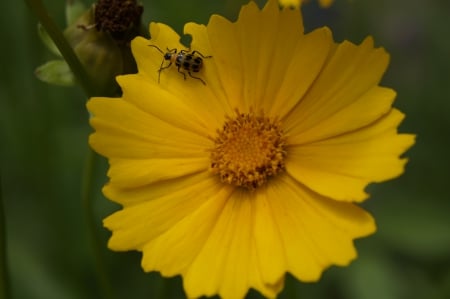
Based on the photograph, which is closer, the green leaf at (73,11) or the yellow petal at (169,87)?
the yellow petal at (169,87)

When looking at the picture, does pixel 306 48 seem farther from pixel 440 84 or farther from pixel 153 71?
pixel 440 84

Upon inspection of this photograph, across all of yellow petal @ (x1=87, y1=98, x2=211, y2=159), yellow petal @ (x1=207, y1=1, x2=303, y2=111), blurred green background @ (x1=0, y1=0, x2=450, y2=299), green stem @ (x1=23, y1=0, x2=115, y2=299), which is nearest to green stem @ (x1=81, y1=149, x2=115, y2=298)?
green stem @ (x1=23, y1=0, x2=115, y2=299)

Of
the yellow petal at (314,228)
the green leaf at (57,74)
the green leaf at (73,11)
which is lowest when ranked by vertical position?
the yellow petal at (314,228)

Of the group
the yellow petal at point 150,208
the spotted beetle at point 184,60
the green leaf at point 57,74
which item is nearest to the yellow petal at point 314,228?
the yellow petal at point 150,208

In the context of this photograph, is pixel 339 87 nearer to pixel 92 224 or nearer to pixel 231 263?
pixel 231 263

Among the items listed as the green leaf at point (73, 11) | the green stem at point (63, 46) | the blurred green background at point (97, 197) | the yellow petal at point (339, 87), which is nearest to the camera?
the green stem at point (63, 46)

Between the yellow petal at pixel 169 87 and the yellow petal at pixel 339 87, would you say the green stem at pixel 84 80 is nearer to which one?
the yellow petal at pixel 169 87

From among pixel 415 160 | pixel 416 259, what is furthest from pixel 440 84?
pixel 416 259
